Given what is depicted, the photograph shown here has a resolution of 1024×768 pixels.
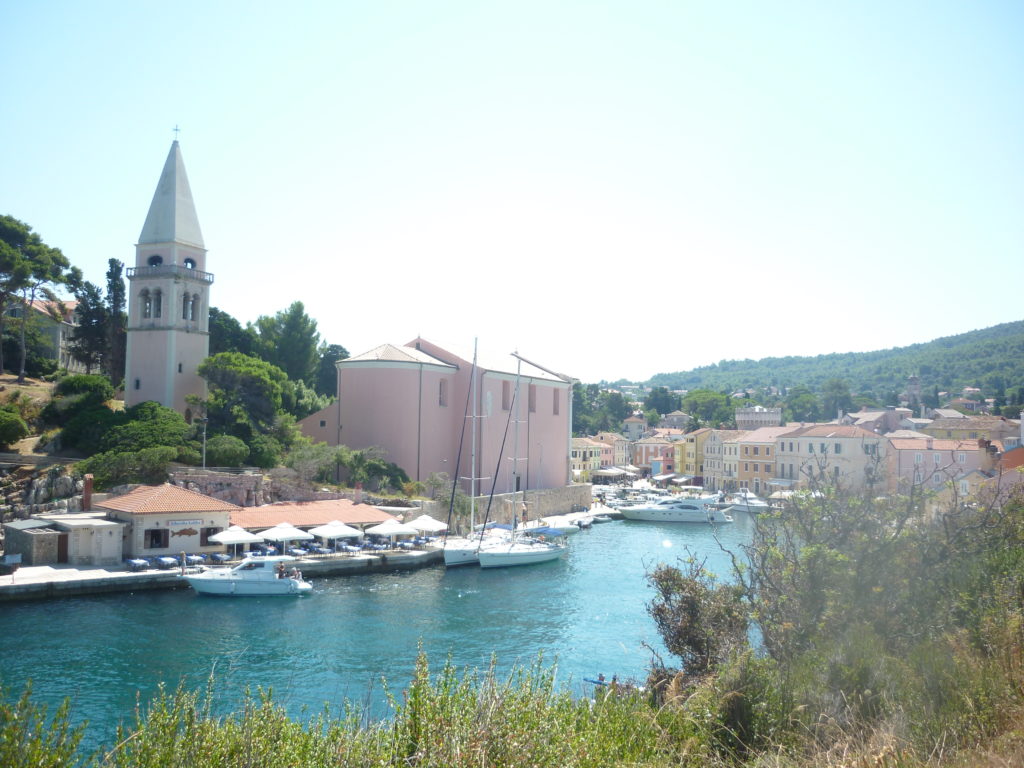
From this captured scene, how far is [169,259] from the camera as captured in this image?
31.8 m

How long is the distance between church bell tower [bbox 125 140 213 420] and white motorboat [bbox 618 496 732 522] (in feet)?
81.1

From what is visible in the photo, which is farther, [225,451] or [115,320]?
[115,320]

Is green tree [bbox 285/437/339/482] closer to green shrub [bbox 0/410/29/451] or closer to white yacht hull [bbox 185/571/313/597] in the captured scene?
white yacht hull [bbox 185/571/313/597]

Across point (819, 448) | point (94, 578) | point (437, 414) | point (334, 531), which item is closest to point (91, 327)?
point (437, 414)

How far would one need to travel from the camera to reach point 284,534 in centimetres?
2411

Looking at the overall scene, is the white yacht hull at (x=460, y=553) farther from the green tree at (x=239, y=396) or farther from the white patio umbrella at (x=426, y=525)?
the green tree at (x=239, y=396)

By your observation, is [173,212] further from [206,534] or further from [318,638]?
[318,638]

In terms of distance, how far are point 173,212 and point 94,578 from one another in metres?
17.4

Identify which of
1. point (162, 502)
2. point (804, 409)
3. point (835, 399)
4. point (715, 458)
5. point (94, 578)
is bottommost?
point (94, 578)

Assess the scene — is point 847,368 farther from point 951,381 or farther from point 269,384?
point 269,384

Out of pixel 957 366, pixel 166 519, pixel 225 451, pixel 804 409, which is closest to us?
pixel 166 519

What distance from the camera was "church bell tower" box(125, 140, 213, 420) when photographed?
3177cm

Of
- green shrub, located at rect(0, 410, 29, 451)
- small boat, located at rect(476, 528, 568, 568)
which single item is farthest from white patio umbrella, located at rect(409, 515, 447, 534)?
green shrub, located at rect(0, 410, 29, 451)

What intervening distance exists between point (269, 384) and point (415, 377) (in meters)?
6.99
